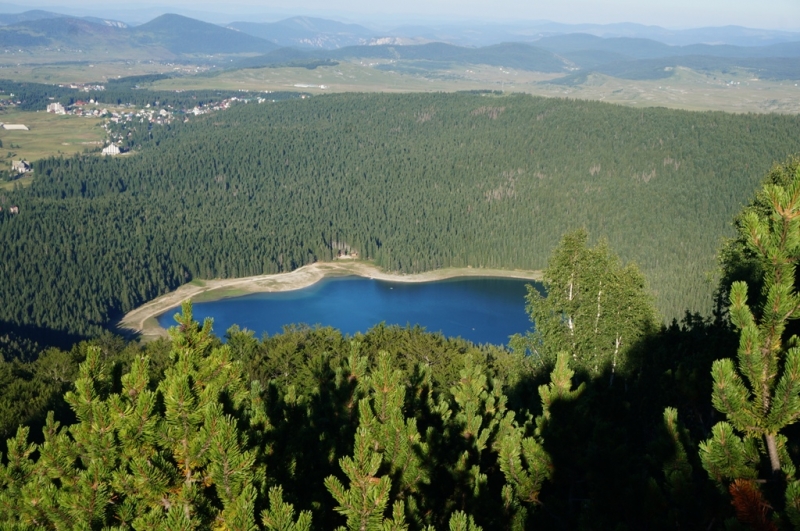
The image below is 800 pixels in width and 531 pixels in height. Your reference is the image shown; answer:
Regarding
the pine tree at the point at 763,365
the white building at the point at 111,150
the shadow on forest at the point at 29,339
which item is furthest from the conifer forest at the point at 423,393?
the white building at the point at 111,150

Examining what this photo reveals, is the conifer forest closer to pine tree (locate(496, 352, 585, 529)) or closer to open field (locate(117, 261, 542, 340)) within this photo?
pine tree (locate(496, 352, 585, 529))

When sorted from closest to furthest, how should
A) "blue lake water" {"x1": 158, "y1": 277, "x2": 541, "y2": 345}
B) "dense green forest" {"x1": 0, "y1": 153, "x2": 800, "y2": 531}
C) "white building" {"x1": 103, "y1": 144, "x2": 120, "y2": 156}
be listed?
"dense green forest" {"x1": 0, "y1": 153, "x2": 800, "y2": 531}
"blue lake water" {"x1": 158, "y1": 277, "x2": 541, "y2": 345}
"white building" {"x1": 103, "y1": 144, "x2": 120, "y2": 156}

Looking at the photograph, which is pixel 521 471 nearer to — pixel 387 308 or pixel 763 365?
pixel 763 365

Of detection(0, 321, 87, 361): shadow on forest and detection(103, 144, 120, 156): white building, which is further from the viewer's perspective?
detection(103, 144, 120, 156): white building

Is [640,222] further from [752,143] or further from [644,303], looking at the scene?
[644,303]

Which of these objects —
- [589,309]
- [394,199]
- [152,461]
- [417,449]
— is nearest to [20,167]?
[394,199]

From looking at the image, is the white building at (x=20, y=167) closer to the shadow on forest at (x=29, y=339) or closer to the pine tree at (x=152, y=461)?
the shadow on forest at (x=29, y=339)

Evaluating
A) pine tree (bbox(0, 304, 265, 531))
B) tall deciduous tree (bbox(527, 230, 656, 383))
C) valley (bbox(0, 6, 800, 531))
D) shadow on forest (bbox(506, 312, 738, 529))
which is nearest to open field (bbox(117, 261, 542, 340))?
valley (bbox(0, 6, 800, 531))

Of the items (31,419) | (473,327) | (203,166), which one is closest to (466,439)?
(31,419)
